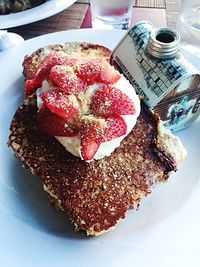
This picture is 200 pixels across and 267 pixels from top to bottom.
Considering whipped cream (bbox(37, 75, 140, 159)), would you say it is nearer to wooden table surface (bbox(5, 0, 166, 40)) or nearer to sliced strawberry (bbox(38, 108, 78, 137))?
sliced strawberry (bbox(38, 108, 78, 137))

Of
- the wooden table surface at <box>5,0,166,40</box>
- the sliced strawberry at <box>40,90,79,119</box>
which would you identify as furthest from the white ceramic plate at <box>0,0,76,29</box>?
the sliced strawberry at <box>40,90,79,119</box>

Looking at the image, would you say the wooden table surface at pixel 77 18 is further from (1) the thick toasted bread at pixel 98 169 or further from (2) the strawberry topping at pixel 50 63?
(1) the thick toasted bread at pixel 98 169

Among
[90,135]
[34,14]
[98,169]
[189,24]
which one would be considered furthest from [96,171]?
[189,24]

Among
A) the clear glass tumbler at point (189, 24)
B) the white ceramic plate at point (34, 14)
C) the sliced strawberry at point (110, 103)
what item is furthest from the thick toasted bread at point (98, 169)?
the clear glass tumbler at point (189, 24)

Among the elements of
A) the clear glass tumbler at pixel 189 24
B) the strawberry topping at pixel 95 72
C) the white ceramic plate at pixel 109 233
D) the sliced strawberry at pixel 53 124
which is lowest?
the white ceramic plate at pixel 109 233

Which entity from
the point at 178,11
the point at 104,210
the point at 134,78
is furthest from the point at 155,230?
the point at 178,11

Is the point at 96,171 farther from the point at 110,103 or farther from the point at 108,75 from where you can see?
the point at 108,75
